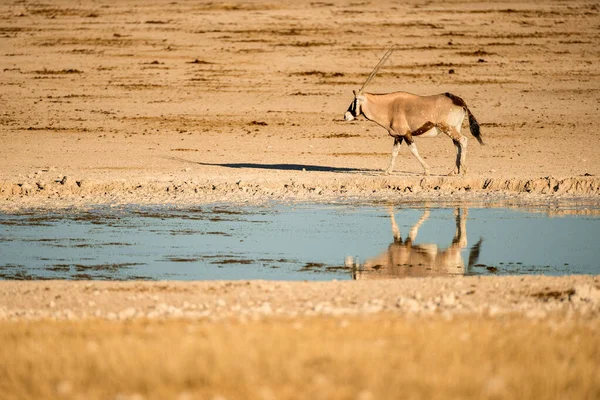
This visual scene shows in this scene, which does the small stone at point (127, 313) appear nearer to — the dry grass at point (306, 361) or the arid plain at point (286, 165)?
the arid plain at point (286, 165)

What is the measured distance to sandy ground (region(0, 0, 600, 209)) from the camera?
51.5ft

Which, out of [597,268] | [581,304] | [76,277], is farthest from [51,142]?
[581,304]

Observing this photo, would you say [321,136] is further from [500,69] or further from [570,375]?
[570,375]

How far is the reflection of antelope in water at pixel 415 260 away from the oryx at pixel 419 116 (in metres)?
4.36

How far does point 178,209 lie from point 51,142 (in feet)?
24.0

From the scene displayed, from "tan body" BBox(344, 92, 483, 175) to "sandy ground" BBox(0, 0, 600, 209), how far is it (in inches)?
20.5

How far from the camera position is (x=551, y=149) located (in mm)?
19328

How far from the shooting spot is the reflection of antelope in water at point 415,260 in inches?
384

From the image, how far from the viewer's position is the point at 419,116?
16.3m

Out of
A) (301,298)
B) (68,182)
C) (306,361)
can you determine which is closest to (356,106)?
(68,182)

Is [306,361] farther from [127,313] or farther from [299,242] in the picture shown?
[299,242]

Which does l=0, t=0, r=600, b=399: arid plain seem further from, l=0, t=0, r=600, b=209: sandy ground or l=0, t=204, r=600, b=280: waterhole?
l=0, t=204, r=600, b=280: waterhole

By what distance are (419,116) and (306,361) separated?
11418 mm

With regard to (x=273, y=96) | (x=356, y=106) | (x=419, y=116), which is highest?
(x=273, y=96)
